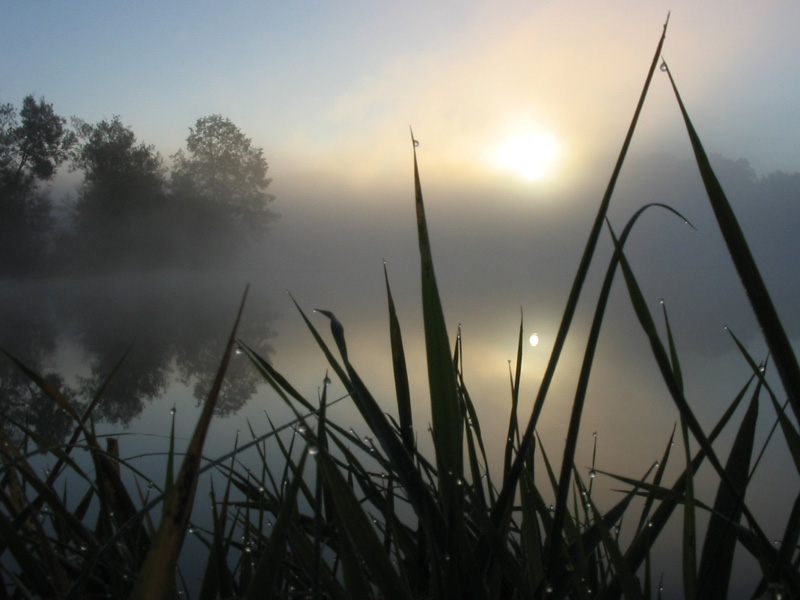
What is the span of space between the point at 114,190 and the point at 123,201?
0.33 meters

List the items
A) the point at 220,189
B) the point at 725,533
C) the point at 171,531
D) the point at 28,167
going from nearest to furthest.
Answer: the point at 171,531 < the point at 725,533 < the point at 28,167 < the point at 220,189

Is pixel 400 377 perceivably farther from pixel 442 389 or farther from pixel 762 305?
pixel 762 305

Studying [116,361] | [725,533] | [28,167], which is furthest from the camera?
[28,167]

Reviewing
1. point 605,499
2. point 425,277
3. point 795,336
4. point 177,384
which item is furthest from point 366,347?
point 425,277

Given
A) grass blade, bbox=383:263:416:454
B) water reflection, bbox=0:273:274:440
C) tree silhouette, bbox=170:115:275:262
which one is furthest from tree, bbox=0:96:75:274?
grass blade, bbox=383:263:416:454

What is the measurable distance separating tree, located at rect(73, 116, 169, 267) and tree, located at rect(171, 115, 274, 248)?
5.12ft

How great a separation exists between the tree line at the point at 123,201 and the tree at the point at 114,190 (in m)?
0.03

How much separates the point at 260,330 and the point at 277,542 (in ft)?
16.2

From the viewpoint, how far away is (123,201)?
47.4 feet

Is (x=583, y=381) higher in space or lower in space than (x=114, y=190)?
lower

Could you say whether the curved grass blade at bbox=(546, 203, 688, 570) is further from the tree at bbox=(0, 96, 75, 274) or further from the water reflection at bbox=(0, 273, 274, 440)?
the tree at bbox=(0, 96, 75, 274)

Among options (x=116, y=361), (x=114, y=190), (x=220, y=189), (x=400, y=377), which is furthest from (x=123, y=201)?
(x=400, y=377)

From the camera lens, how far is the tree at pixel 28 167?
12031mm

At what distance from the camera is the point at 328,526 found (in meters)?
0.51
